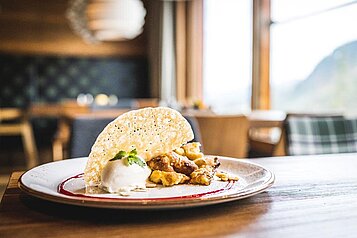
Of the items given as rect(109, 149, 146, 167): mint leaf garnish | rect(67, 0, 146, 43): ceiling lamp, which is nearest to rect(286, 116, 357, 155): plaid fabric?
rect(109, 149, 146, 167): mint leaf garnish

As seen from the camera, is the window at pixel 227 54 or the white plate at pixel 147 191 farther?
the window at pixel 227 54

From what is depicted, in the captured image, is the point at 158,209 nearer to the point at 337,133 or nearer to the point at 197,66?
the point at 337,133

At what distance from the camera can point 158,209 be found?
2.21 ft

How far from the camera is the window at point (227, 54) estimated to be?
17.9ft

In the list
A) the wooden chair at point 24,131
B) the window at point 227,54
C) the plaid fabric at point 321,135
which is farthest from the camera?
the wooden chair at point 24,131

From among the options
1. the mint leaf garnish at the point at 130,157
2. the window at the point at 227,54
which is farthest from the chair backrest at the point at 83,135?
the window at the point at 227,54

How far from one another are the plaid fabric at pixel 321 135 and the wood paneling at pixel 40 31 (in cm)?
552

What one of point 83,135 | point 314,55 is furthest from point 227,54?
point 83,135

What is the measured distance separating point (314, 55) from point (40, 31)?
4.57 m

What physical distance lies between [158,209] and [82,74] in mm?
6705

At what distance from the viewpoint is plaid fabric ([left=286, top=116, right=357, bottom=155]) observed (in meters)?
2.20

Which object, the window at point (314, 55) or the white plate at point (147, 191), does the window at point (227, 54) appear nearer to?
the window at point (314, 55)

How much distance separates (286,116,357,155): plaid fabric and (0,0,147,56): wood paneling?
5518 mm

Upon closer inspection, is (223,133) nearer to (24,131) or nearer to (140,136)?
(140,136)
